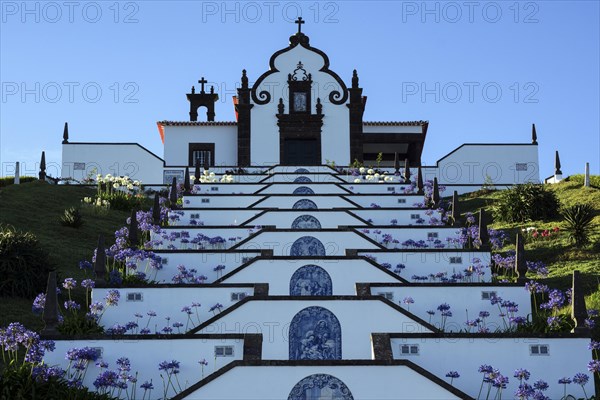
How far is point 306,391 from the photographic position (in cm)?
1513

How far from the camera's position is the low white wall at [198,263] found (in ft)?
74.7

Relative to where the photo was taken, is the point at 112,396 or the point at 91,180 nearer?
the point at 112,396

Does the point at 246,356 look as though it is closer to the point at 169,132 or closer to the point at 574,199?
the point at 574,199

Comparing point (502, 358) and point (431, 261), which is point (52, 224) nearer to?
point (431, 261)

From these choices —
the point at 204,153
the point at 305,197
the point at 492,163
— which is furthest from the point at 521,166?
the point at 305,197

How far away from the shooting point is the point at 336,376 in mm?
15164

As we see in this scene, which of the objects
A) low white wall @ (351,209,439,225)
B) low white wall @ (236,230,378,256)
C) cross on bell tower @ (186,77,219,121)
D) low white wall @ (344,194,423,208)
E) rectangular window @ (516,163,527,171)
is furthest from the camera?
cross on bell tower @ (186,77,219,121)

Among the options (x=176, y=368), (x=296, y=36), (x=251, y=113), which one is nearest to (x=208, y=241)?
(x=176, y=368)

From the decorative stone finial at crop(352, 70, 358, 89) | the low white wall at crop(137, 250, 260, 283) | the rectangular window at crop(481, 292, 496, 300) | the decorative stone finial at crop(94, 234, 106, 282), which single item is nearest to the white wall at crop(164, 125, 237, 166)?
the decorative stone finial at crop(352, 70, 358, 89)

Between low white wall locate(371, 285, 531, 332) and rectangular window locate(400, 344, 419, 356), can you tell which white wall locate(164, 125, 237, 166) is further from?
rectangular window locate(400, 344, 419, 356)

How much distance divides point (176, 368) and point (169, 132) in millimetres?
32670

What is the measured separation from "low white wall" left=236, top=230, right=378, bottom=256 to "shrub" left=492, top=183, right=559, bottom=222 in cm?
1065

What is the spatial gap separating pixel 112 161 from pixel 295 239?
76.0 ft

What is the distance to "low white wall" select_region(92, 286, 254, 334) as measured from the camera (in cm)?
1981
